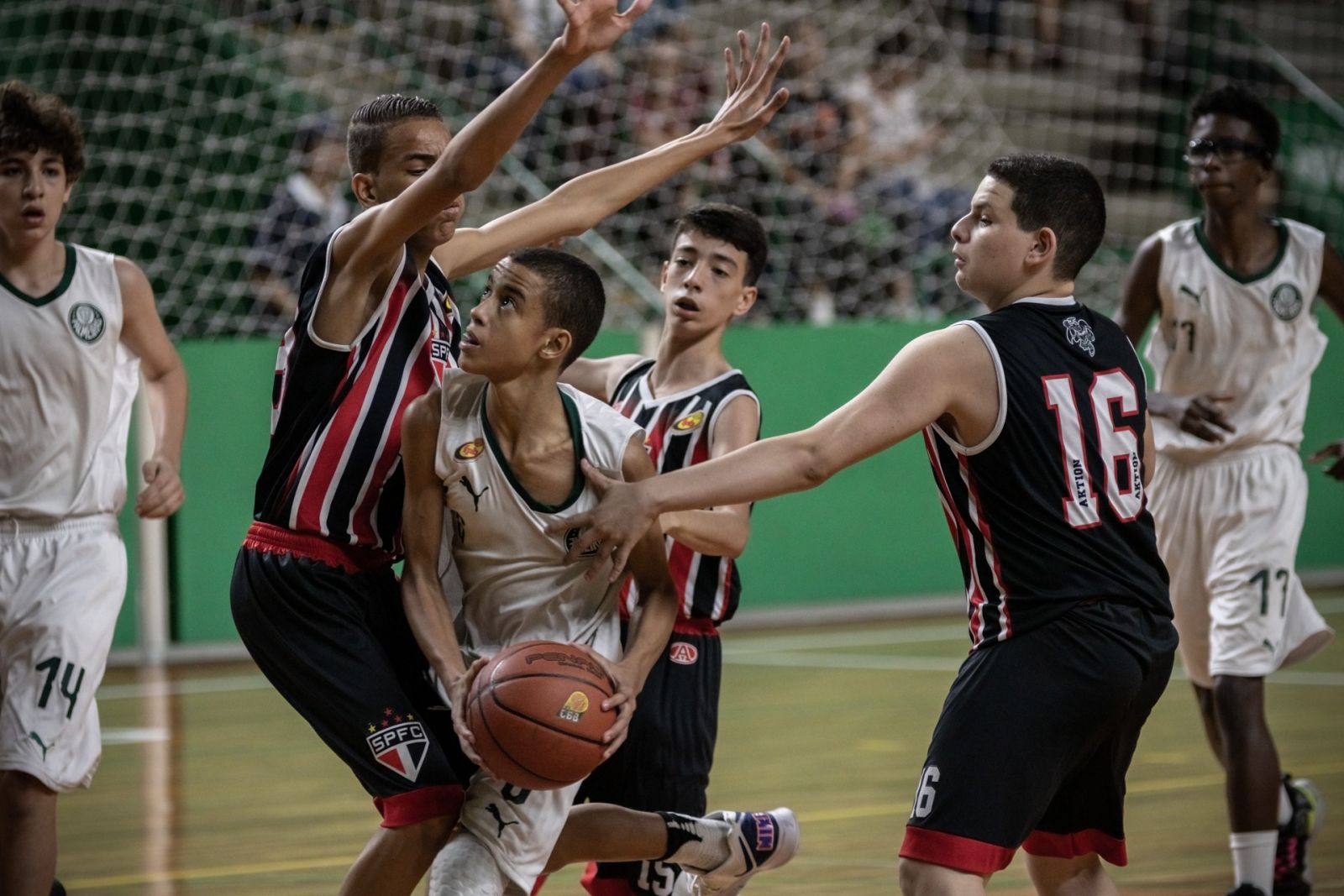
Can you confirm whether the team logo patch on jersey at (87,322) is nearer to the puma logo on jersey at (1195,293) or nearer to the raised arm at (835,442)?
the raised arm at (835,442)

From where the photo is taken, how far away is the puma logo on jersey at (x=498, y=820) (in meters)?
3.68

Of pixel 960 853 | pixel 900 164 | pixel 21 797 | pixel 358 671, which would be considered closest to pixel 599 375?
pixel 358 671

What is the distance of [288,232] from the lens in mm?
10758

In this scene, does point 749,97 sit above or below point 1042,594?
above

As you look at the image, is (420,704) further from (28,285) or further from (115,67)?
(115,67)

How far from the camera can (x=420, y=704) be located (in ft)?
12.8

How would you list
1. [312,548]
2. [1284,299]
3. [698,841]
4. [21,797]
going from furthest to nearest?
[1284,299]
[698,841]
[21,797]
[312,548]

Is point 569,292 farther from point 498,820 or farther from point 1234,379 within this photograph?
point 1234,379

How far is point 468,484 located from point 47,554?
1.27 metres

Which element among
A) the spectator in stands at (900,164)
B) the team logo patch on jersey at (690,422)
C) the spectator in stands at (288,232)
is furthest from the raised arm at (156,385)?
the spectator in stands at (900,164)

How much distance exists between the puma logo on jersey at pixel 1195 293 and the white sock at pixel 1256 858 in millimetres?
1654

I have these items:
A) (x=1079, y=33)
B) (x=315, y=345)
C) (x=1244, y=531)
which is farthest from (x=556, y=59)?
(x=1079, y=33)

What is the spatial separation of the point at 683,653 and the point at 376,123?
1.41m

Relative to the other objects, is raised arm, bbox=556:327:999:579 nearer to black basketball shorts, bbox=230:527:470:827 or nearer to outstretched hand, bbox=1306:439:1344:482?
black basketball shorts, bbox=230:527:470:827
